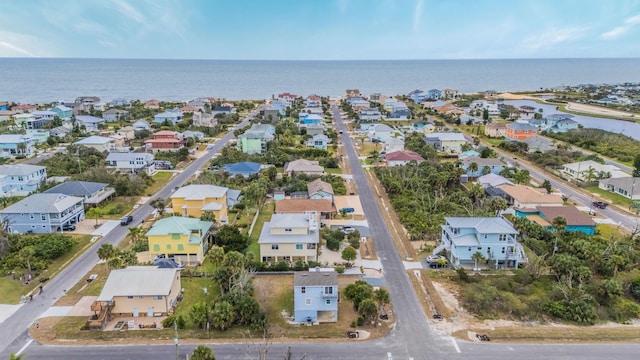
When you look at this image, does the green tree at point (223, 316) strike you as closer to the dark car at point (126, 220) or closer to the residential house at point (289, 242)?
the residential house at point (289, 242)

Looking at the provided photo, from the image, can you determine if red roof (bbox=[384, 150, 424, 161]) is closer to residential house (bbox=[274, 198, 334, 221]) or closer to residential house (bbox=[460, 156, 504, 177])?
residential house (bbox=[460, 156, 504, 177])

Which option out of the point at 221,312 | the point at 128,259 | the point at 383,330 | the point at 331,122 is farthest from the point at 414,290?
the point at 331,122

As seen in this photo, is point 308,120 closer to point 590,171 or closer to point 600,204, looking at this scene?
point 590,171

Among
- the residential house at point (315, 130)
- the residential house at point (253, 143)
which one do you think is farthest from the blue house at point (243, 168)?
the residential house at point (315, 130)

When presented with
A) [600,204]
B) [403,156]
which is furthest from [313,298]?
[403,156]

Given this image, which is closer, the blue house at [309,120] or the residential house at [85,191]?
the residential house at [85,191]

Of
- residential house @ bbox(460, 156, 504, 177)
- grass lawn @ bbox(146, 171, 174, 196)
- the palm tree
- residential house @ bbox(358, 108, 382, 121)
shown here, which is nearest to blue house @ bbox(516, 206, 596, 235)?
the palm tree
